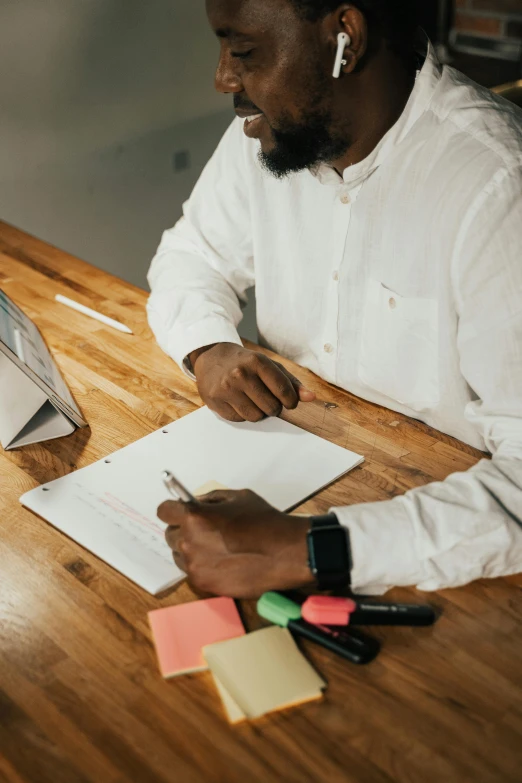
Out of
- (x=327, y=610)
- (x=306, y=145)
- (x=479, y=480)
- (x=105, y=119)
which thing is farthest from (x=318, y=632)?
(x=105, y=119)

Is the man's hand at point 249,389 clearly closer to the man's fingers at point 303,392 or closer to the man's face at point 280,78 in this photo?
the man's fingers at point 303,392

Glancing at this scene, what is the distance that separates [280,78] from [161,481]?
58 cm

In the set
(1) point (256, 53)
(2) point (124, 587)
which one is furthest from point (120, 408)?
(1) point (256, 53)

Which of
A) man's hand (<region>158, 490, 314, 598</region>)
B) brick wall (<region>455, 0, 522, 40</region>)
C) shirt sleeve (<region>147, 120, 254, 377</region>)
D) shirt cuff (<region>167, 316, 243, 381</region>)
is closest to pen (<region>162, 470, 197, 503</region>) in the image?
man's hand (<region>158, 490, 314, 598</region>)

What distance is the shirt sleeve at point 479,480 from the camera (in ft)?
2.74

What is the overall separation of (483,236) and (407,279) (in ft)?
0.65

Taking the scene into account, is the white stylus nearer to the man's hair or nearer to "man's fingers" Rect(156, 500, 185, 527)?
"man's fingers" Rect(156, 500, 185, 527)

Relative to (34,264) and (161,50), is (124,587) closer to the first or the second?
(34,264)

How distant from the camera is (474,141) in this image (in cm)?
108

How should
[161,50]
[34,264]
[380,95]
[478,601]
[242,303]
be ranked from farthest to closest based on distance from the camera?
[161,50], [34,264], [242,303], [380,95], [478,601]

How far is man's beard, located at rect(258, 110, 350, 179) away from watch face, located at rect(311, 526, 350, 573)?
615 mm

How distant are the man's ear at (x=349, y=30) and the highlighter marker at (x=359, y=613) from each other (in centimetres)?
72

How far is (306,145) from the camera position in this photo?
3.89 ft

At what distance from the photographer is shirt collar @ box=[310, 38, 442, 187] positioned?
3.76 ft
